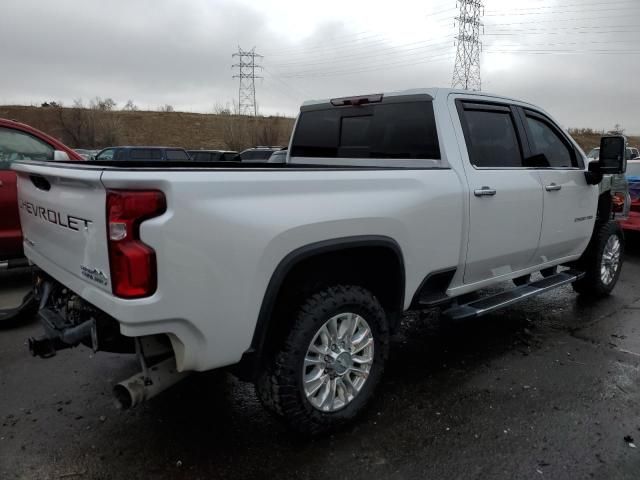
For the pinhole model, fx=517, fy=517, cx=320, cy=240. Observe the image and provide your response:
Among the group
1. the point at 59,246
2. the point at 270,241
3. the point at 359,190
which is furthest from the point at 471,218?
the point at 59,246

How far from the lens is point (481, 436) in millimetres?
2996

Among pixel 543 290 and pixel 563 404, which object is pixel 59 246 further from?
pixel 543 290

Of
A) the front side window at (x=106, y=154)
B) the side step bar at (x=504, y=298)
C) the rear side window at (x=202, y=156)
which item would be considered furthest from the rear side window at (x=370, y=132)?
the rear side window at (x=202, y=156)

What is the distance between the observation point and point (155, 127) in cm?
6694

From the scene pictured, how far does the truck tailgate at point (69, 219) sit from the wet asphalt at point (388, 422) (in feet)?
3.38

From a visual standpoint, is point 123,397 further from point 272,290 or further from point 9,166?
point 9,166

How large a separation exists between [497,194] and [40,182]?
→ 2966 millimetres

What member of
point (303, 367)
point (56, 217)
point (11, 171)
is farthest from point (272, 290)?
point (11, 171)

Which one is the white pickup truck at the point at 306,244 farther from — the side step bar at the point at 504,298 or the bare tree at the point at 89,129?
the bare tree at the point at 89,129

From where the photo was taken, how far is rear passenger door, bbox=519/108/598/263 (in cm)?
433

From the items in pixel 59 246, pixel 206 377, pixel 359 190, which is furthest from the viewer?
pixel 206 377

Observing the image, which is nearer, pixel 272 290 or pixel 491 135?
pixel 272 290

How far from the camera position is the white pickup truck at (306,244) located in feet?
7.23

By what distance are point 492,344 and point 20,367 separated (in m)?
3.80
